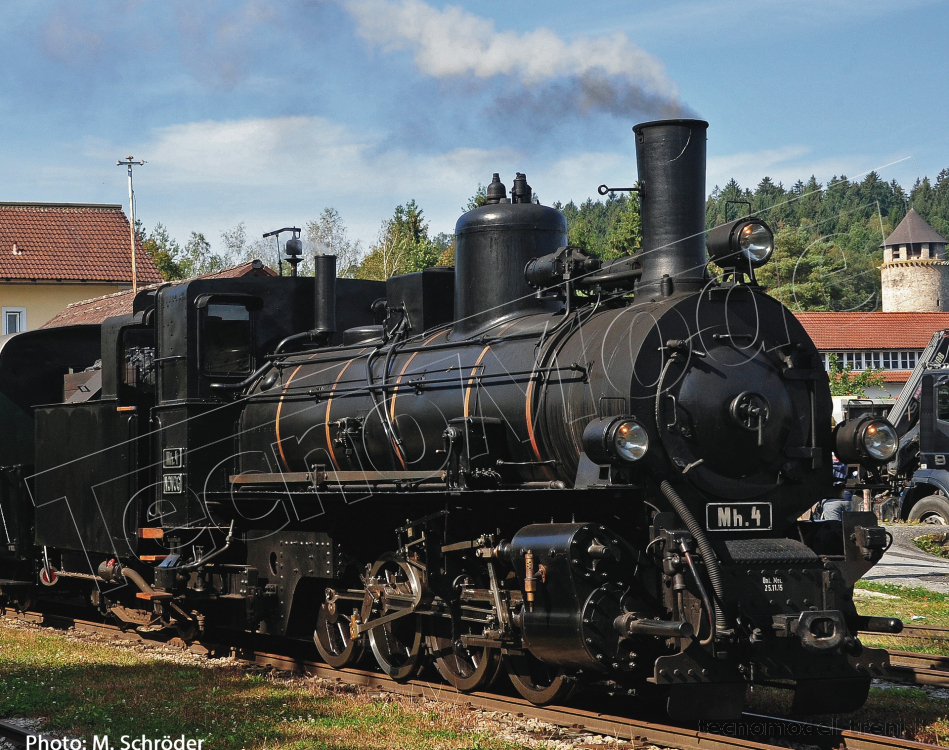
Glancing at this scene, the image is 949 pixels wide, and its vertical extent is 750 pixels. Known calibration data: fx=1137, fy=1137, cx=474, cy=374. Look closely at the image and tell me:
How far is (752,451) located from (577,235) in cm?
4923

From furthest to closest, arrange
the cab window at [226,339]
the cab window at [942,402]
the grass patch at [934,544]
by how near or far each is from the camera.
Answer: the cab window at [942,402] < the grass patch at [934,544] < the cab window at [226,339]

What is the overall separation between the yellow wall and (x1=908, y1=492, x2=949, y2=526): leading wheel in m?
26.4

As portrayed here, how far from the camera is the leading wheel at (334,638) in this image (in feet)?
31.7

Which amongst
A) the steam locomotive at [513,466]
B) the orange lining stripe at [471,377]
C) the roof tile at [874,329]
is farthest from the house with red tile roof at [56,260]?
the orange lining stripe at [471,377]

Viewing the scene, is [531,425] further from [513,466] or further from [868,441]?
[868,441]

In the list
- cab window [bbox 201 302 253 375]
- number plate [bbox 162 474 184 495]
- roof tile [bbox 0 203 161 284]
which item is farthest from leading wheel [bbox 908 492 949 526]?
roof tile [bbox 0 203 161 284]

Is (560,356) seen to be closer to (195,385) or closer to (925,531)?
(195,385)

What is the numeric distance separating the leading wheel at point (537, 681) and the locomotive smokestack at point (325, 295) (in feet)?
14.2

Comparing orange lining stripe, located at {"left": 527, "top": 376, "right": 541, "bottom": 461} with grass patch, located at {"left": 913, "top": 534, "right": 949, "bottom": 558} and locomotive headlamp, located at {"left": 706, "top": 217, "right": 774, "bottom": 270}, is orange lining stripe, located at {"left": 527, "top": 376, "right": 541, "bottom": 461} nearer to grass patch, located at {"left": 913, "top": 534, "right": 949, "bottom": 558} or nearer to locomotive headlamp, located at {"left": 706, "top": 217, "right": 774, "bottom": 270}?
locomotive headlamp, located at {"left": 706, "top": 217, "right": 774, "bottom": 270}

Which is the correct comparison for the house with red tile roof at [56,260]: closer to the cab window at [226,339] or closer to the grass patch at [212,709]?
the cab window at [226,339]

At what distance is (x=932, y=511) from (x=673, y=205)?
56.6ft

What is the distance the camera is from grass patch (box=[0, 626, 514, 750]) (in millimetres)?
7125

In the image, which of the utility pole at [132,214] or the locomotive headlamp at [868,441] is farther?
the utility pole at [132,214]

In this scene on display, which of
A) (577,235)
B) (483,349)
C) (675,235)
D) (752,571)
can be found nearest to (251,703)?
(483,349)
